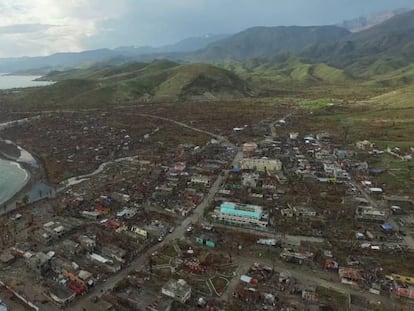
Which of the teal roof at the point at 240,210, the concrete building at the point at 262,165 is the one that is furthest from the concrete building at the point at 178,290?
the concrete building at the point at 262,165

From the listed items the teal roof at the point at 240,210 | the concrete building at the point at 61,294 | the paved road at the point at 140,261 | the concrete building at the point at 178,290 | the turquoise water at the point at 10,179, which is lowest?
the turquoise water at the point at 10,179

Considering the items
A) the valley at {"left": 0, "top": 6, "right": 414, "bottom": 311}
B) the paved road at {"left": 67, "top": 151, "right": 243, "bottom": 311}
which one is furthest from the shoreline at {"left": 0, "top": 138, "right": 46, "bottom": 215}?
the paved road at {"left": 67, "top": 151, "right": 243, "bottom": 311}

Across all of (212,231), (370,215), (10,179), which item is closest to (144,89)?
(10,179)

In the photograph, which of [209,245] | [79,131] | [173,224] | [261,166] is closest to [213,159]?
[261,166]

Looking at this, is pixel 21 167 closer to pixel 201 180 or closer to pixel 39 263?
pixel 201 180

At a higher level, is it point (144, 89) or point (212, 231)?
point (144, 89)

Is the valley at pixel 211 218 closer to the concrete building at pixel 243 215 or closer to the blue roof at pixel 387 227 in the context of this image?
the concrete building at pixel 243 215

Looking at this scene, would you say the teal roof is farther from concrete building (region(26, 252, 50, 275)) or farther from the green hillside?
the green hillside
